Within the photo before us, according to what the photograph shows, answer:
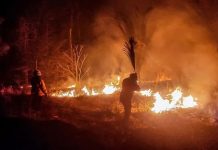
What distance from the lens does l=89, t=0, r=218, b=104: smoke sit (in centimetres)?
1912

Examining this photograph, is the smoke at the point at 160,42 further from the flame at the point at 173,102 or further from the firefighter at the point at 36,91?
the firefighter at the point at 36,91

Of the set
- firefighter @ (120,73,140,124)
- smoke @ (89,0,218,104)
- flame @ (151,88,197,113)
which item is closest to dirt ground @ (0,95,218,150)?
flame @ (151,88,197,113)

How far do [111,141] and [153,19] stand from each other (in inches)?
550

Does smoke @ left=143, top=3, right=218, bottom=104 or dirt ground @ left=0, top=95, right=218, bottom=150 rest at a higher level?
smoke @ left=143, top=3, right=218, bottom=104

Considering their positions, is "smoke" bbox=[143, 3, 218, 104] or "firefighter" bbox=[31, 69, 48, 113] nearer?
"firefighter" bbox=[31, 69, 48, 113]

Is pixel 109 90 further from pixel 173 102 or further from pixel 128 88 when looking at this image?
pixel 128 88

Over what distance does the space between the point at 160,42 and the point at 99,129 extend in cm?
1189

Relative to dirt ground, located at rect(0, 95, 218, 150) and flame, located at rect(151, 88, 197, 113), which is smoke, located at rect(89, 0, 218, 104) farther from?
dirt ground, located at rect(0, 95, 218, 150)

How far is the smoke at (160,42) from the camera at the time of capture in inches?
753

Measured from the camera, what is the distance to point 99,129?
12.5m

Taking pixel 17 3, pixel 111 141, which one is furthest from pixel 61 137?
pixel 17 3

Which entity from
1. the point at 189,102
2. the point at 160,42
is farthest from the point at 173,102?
the point at 160,42

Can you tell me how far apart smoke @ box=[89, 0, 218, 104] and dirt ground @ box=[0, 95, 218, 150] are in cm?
396

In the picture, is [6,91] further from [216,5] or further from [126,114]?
[216,5]
